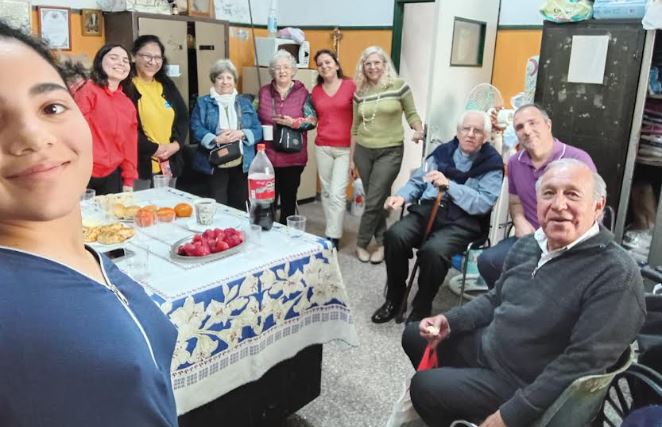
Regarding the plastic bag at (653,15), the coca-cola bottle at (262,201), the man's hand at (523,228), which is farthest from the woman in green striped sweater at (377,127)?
the coca-cola bottle at (262,201)

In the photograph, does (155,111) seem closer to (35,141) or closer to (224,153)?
(224,153)

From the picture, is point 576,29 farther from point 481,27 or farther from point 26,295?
point 26,295

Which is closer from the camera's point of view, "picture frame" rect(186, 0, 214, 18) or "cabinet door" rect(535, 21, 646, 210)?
"cabinet door" rect(535, 21, 646, 210)

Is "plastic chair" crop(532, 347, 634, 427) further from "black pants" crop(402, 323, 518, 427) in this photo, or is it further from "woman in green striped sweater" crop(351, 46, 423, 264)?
"woman in green striped sweater" crop(351, 46, 423, 264)

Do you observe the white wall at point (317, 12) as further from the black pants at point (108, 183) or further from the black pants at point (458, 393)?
the black pants at point (458, 393)

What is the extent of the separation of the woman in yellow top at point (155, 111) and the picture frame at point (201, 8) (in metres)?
1.21

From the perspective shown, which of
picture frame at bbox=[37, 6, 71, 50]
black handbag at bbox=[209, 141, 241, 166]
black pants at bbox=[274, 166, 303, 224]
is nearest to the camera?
black handbag at bbox=[209, 141, 241, 166]

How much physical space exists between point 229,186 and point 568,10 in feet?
7.55

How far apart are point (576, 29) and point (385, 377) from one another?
2277mm

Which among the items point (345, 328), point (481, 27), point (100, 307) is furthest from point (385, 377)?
point (481, 27)

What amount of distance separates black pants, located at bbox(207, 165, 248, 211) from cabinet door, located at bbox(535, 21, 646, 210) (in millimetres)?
1943

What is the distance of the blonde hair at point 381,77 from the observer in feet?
11.5

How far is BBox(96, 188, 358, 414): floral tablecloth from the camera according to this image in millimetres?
1521

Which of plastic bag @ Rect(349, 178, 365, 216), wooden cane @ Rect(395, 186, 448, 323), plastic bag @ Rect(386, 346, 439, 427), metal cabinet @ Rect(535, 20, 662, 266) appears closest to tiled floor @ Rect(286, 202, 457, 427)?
wooden cane @ Rect(395, 186, 448, 323)
